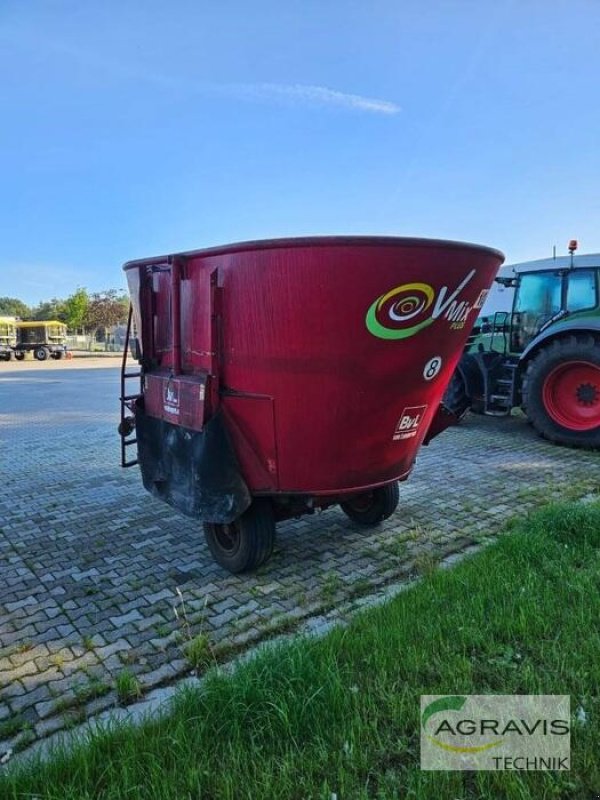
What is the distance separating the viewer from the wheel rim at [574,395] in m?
6.94

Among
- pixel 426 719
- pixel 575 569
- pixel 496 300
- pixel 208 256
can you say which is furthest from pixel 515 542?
pixel 496 300

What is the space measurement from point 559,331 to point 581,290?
0.93 m

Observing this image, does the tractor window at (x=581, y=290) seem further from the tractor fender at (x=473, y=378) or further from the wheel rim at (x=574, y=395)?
the tractor fender at (x=473, y=378)

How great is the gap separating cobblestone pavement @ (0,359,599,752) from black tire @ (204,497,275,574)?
11 centimetres

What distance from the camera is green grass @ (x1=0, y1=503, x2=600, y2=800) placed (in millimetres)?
1835

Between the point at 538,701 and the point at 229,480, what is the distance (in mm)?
1967

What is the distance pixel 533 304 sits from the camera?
7.84 metres

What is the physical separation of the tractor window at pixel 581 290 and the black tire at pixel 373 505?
480 cm

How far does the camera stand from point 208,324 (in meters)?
3.24

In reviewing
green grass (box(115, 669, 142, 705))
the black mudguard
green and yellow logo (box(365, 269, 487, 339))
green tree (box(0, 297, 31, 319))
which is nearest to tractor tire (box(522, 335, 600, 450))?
green and yellow logo (box(365, 269, 487, 339))

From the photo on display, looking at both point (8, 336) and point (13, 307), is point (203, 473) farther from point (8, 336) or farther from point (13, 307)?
point (13, 307)

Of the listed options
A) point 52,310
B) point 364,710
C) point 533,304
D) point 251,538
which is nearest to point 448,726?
point 364,710

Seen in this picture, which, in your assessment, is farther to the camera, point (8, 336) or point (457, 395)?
point (8, 336)

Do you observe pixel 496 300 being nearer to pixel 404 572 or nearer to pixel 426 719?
pixel 404 572
